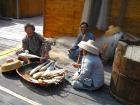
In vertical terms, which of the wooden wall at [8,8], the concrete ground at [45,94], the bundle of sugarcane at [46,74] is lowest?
the concrete ground at [45,94]

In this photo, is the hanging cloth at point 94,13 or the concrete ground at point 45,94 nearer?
the concrete ground at point 45,94

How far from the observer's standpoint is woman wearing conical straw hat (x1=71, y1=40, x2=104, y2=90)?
16.4ft

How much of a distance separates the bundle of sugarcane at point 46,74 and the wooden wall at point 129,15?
328 cm

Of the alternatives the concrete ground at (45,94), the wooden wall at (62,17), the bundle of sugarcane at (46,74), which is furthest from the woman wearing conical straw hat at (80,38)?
the wooden wall at (62,17)

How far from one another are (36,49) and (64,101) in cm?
235

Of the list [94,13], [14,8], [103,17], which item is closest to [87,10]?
[94,13]

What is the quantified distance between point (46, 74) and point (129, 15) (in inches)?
152

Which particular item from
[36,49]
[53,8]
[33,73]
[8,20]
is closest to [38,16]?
[8,20]

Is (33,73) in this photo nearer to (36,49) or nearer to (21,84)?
(21,84)

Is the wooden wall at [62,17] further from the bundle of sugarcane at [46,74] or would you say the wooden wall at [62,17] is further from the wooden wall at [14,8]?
the wooden wall at [14,8]

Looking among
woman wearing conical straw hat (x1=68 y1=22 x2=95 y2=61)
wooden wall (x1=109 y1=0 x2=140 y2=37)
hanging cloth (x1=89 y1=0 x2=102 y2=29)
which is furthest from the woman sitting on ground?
wooden wall (x1=109 y1=0 x2=140 y2=37)

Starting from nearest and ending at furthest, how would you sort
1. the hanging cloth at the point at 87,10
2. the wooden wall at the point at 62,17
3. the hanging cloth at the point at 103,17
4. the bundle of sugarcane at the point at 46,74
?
the bundle of sugarcane at the point at 46,74, the hanging cloth at the point at 103,17, the hanging cloth at the point at 87,10, the wooden wall at the point at 62,17

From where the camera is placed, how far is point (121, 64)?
4520 mm

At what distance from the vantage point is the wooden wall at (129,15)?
7355mm
